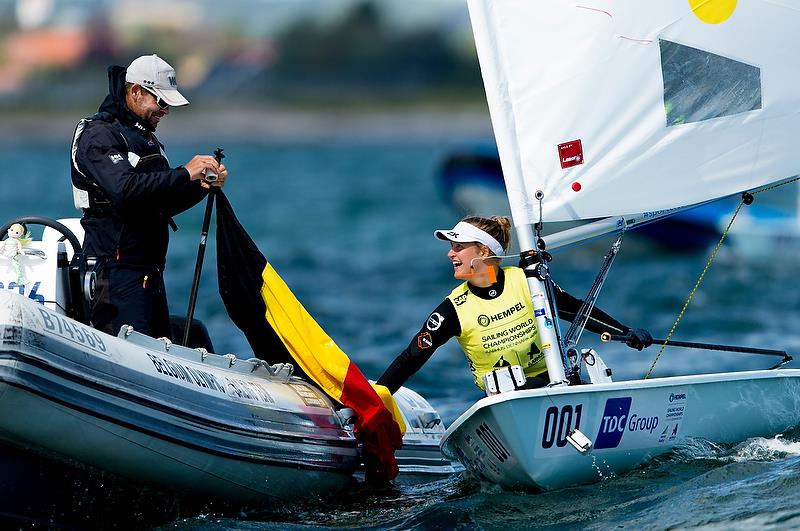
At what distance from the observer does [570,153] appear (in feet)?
19.3

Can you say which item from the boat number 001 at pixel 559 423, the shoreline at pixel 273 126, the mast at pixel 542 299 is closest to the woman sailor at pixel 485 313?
the mast at pixel 542 299

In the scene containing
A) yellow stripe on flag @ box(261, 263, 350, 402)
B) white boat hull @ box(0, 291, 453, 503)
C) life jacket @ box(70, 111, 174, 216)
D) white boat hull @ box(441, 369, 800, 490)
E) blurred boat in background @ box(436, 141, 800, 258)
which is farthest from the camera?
blurred boat in background @ box(436, 141, 800, 258)

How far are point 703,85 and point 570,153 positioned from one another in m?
0.81

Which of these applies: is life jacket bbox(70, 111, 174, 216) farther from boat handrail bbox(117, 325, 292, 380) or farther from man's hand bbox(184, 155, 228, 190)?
boat handrail bbox(117, 325, 292, 380)

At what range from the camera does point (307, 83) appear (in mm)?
101438

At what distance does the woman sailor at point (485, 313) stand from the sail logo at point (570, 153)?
1.51 feet

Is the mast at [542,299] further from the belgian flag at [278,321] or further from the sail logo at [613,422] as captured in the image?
the belgian flag at [278,321]

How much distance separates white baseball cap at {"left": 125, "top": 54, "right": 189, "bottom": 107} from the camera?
5.85 m

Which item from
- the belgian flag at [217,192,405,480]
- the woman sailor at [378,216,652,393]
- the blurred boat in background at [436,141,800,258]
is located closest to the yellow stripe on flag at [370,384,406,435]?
the belgian flag at [217,192,405,480]

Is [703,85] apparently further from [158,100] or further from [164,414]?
[164,414]

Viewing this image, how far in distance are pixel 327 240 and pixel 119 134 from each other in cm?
1716

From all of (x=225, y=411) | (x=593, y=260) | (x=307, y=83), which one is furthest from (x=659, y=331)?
(x=307, y=83)

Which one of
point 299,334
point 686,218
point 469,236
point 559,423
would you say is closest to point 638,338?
point 559,423

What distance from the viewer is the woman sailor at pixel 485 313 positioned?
5988mm
